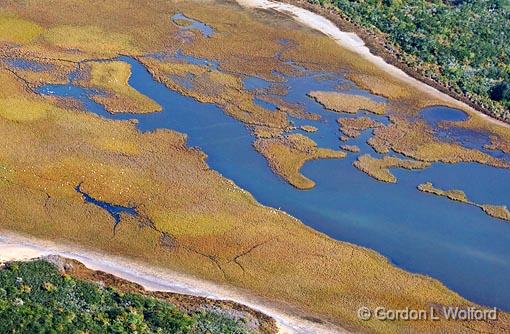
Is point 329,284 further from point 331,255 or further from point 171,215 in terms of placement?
point 171,215

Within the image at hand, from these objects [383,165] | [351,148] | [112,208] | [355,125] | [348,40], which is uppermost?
[348,40]

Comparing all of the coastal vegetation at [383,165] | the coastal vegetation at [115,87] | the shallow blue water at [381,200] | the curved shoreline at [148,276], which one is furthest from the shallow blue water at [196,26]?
the curved shoreline at [148,276]

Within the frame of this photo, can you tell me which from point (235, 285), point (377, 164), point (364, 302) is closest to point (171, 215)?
point (235, 285)

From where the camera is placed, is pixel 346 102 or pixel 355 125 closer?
pixel 355 125

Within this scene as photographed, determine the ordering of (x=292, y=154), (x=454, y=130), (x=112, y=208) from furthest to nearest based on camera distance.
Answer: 1. (x=454, y=130)
2. (x=292, y=154)
3. (x=112, y=208)

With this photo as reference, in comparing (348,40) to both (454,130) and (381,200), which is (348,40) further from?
(381,200)

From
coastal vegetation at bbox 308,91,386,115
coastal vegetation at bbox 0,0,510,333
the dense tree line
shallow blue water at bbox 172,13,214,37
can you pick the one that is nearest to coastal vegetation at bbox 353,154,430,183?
coastal vegetation at bbox 0,0,510,333

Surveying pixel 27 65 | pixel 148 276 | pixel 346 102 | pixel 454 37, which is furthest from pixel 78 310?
pixel 454 37

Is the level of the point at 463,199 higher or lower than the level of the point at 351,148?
higher
